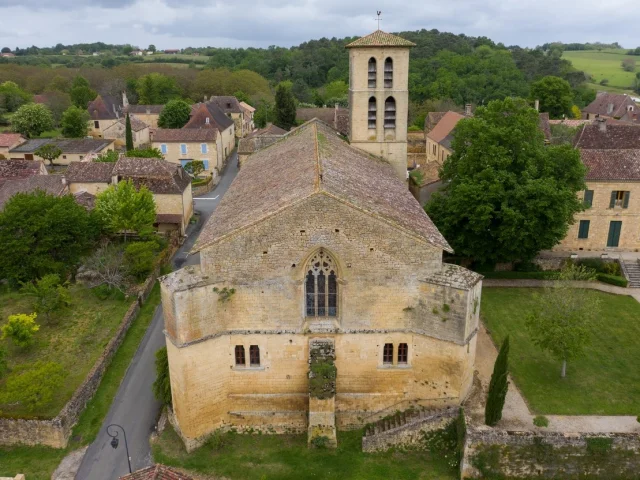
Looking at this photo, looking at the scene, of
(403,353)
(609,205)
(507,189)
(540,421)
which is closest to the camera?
(540,421)

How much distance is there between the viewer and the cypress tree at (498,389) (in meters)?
24.9

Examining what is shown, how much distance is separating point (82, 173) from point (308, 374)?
41334 millimetres

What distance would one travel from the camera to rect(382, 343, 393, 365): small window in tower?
87.8ft

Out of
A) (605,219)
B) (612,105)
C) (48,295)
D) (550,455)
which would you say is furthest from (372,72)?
(612,105)

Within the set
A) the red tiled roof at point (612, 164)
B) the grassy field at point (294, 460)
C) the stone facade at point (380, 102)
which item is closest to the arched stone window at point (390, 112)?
the stone facade at point (380, 102)

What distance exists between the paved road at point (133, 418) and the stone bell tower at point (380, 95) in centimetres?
1981

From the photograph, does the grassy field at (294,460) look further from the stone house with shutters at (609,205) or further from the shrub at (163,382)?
the stone house with shutters at (609,205)

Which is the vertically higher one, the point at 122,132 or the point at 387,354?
the point at 122,132

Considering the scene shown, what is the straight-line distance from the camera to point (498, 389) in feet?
81.6

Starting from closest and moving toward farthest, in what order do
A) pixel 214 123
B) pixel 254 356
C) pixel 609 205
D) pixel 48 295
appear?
1. pixel 254 356
2. pixel 48 295
3. pixel 609 205
4. pixel 214 123

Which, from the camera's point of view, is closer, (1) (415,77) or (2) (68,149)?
(2) (68,149)

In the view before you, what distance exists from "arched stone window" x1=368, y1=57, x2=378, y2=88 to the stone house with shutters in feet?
59.8

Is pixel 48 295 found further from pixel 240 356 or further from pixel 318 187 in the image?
pixel 318 187

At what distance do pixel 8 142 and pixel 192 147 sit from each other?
28689 millimetres
